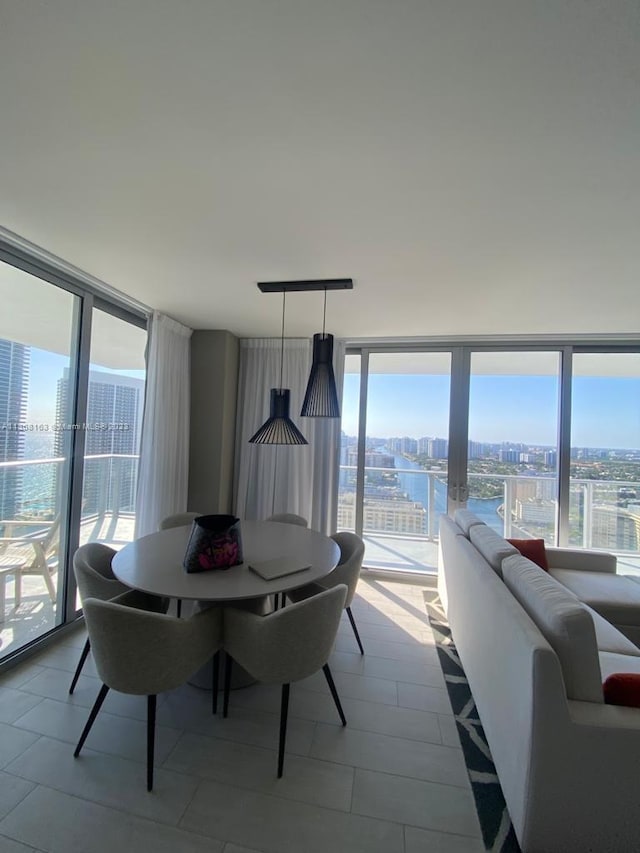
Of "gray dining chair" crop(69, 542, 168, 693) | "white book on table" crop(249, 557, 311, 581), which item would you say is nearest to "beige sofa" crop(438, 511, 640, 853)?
"white book on table" crop(249, 557, 311, 581)

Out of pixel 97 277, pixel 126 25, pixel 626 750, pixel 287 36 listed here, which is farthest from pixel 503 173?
pixel 97 277

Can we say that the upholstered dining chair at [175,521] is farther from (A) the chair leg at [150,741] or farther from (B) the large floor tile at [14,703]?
(A) the chair leg at [150,741]

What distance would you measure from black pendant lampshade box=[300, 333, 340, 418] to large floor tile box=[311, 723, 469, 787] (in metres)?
1.79

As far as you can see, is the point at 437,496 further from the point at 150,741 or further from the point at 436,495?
the point at 150,741

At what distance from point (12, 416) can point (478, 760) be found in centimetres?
315

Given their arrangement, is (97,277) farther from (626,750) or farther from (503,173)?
(626,750)

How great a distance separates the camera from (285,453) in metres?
3.96

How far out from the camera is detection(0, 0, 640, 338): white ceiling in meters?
0.93

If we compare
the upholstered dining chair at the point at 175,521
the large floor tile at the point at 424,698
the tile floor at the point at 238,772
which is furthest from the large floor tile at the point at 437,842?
the upholstered dining chair at the point at 175,521

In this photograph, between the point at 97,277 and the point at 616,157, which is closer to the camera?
the point at 616,157

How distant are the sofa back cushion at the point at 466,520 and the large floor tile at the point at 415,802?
1564 mm

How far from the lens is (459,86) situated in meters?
1.07

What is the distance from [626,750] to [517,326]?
299 centimetres

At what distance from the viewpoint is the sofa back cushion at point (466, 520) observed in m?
2.81
